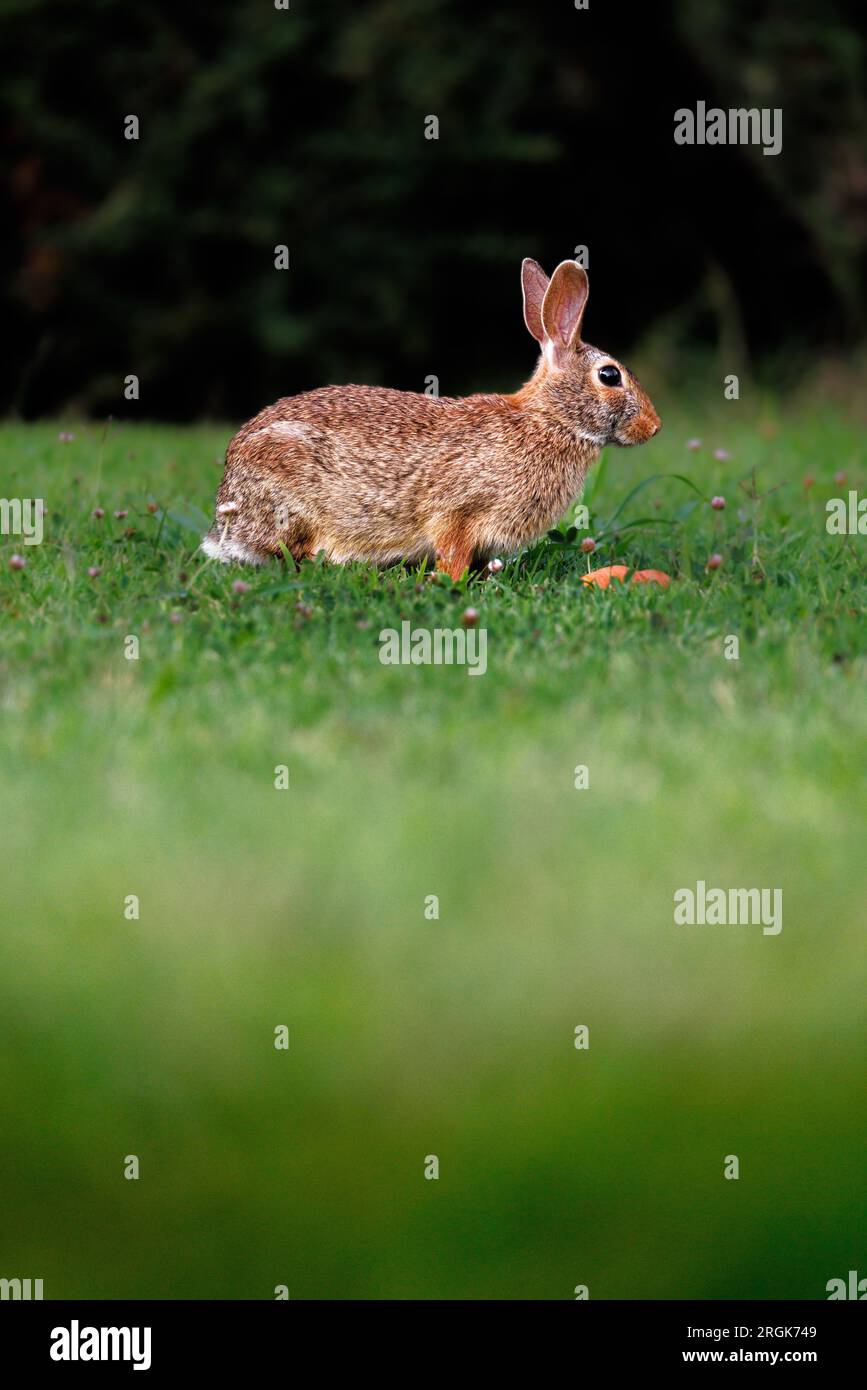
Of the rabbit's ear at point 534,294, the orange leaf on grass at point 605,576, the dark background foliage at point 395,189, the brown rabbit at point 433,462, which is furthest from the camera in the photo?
the dark background foliage at point 395,189

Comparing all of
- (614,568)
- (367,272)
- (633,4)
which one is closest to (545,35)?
(633,4)

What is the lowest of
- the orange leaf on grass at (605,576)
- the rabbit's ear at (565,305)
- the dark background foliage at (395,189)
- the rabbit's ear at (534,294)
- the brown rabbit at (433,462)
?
the orange leaf on grass at (605,576)

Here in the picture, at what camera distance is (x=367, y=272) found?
15.8 metres

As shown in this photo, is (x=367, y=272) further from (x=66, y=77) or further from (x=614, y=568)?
(x=614, y=568)

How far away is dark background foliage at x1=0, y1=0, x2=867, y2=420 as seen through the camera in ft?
49.2

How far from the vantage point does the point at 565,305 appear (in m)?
6.64

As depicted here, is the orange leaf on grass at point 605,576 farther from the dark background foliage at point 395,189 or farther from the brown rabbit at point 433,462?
the dark background foliage at point 395,189

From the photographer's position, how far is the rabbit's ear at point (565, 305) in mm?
6492

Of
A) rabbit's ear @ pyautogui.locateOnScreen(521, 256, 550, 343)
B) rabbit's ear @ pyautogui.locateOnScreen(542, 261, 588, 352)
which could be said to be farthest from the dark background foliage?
rabbit's ear @ pyautogui.locateOnScreen(542, 261, 588, 352)

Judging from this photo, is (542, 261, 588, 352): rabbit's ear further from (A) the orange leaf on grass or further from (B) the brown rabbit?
(A) the orange leaf on grass

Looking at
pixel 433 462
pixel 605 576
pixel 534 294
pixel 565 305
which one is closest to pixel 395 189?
Answer: pixel 534 294

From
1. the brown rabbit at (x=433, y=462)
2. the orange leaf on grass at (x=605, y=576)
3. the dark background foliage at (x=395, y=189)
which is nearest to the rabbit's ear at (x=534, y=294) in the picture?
the brown rabbit at (x=433, y=462)

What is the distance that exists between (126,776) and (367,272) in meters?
12.1

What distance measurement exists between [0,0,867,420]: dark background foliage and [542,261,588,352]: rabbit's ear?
8.91 m
